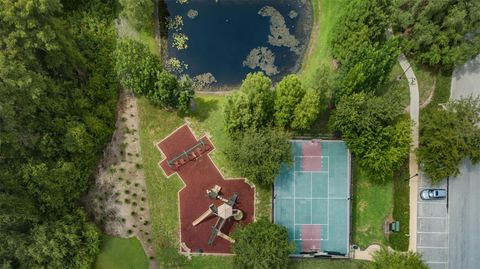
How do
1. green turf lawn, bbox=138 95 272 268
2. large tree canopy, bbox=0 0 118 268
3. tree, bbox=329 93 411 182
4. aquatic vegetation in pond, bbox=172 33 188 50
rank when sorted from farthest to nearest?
1. aquatic vegetation in pond, bbox=172 33 188 50
2. green turf lawn, bbox=138 95 272 268
3. tree, bbox=329 93 411 182
4. large tree canopy, bbox=0 0 118 268

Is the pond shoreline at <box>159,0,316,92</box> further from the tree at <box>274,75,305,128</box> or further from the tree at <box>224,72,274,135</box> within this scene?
the tree at <box>274,75,305,128</box>

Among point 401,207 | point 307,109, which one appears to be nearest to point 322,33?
point 307,109

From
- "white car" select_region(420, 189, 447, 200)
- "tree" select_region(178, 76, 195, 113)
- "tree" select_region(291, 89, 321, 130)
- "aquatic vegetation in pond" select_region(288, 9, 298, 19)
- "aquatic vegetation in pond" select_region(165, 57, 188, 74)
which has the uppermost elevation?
"aquatic vegetation in pond" select_region(288, 9, 298, 19)

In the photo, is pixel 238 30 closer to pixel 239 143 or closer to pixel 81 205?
pixel 239 143

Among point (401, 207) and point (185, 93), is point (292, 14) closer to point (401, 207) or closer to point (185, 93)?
point (185, 93)

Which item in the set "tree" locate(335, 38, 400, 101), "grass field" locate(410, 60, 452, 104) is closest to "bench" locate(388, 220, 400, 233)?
"grass field" locate(410, 60, 452, 104)

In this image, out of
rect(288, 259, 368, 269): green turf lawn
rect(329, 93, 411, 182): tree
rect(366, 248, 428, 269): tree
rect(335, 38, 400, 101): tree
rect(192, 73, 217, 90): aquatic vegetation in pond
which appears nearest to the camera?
rect(335, 38, 400, 101): tree
